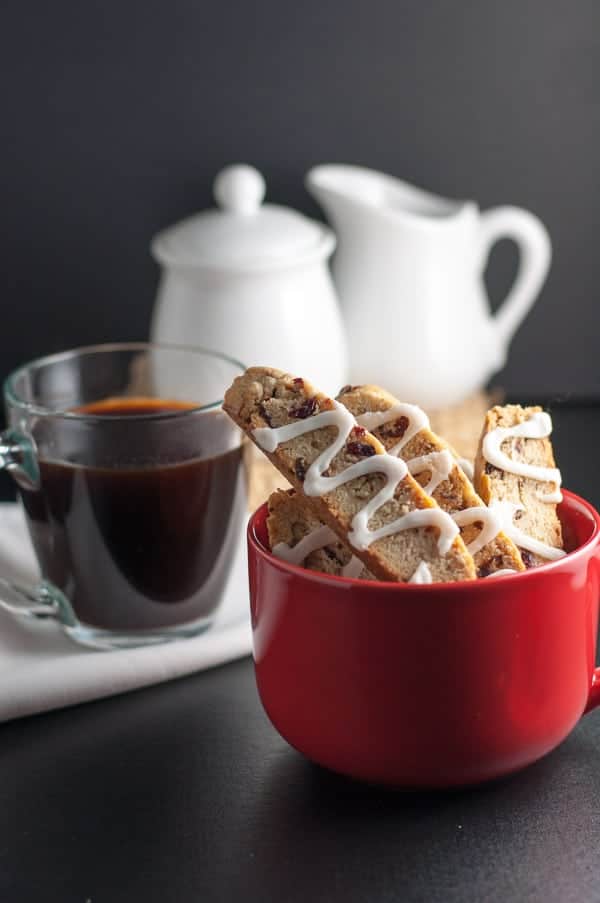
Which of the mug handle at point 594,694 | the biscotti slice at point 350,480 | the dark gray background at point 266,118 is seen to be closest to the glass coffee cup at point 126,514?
the biscotti slice at point 350,480

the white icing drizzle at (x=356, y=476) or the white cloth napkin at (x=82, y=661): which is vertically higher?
the white icing drizzle at (x=356, y=476)

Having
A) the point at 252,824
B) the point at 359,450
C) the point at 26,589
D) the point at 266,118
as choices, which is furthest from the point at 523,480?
the point at 266,118

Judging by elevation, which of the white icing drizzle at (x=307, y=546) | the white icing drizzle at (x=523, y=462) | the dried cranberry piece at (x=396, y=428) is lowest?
the white icing drizzle at (x=307, y=546)

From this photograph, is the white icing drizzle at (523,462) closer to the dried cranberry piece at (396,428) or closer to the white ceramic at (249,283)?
the dried cranberry piece at (396,428)

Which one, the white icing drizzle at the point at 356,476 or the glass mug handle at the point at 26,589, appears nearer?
the white icing drizzle at the point at 356,476

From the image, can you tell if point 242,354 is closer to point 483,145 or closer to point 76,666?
point 483,145

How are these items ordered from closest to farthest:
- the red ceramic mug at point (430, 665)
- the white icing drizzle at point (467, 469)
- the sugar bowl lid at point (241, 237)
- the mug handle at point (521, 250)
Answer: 1. the red ceramic mug at point (430, 665)
2. the white icing drizzle at point (467, 469)
3. the sugar bowl lid at point (241, 237)
4. the mug handle at point (521, 250)

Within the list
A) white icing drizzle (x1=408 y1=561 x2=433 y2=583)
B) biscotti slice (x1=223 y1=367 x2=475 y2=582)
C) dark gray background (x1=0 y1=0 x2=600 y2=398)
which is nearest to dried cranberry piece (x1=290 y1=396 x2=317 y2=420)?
biscotti slice (x1=223 y1=367 x2=475 y2=582)

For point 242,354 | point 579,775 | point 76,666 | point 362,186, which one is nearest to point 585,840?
point 579,775

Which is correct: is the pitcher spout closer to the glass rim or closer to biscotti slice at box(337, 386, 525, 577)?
the glass rim
